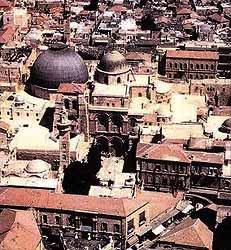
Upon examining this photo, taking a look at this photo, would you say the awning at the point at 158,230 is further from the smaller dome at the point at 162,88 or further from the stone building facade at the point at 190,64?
the stone building facade at the point at 190,64

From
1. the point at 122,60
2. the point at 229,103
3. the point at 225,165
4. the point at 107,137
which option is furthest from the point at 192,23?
the point at 225,165

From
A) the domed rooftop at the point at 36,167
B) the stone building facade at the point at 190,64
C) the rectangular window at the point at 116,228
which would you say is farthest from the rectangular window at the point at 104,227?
the stone building facade at the point at 190,64

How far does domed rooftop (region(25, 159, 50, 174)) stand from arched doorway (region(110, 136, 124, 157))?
11.1m

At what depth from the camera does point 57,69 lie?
68.6m

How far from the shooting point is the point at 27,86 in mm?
72125

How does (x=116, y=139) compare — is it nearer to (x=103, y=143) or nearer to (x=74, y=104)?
(x=103, y=143)

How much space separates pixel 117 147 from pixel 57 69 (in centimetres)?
1198

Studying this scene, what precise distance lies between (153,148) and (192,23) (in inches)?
1949

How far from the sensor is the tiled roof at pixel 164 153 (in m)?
52.7

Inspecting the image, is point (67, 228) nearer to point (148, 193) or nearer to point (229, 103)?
point (148, 193)

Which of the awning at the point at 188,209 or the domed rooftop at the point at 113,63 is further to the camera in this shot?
the domed rooftop at the point at 113,63

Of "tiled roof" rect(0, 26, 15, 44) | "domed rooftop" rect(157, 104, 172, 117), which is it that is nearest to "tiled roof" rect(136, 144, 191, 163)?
"domed rooftop" rect(157, 104, 172, 117)

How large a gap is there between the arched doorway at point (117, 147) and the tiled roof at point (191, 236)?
61.1 feet

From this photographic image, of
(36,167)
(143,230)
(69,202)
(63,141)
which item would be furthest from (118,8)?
(143,230)
